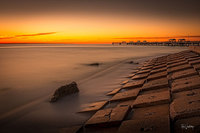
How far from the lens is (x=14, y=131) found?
2820 mm

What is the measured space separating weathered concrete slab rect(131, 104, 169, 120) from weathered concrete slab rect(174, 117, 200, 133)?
37 centimetres

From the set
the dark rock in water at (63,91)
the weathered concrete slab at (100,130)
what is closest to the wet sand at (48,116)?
the dark rock in water at (63,91)

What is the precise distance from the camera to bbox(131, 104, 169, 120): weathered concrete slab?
6.34 feet

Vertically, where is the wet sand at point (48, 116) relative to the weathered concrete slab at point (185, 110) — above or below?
below

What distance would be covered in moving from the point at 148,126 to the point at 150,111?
54 centimetres

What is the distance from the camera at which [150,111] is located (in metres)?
2.08

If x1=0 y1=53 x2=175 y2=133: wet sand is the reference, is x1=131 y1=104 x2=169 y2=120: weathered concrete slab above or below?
above

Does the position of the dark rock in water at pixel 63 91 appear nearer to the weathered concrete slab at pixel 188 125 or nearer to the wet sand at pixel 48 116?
the wet sand at pixel 48 116

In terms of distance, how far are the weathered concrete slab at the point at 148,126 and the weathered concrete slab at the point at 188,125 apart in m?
0.09

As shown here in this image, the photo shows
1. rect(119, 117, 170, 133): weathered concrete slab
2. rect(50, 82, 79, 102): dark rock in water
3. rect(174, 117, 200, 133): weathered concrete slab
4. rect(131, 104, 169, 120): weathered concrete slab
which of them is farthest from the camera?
rect(50, 82, 79, 102): dark rock in water

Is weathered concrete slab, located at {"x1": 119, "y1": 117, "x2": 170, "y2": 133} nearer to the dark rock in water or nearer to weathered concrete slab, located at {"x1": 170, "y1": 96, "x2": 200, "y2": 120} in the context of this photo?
weathered concrete slab, located at {"x1": 170, "y1": 96, "x2": 200, "y2": 120}

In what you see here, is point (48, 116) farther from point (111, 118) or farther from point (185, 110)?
point (185, 110)

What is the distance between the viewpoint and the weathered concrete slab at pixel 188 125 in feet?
4.42

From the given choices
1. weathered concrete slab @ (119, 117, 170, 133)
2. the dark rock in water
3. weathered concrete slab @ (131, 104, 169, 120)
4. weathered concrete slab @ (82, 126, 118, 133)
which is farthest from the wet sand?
weathered concrete slab @ (119, 117, 170, 133)
